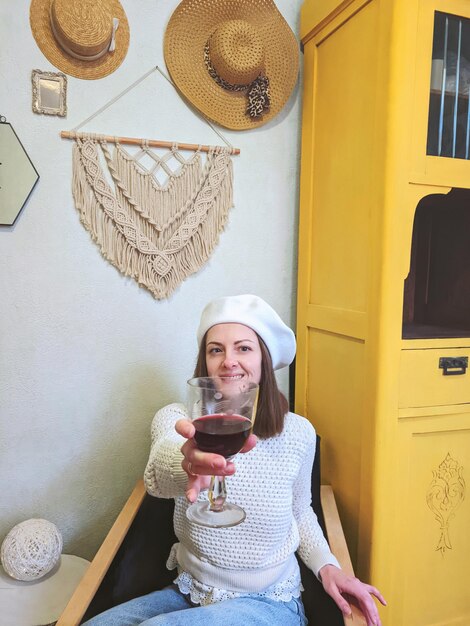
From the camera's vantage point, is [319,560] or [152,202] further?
[152,202]

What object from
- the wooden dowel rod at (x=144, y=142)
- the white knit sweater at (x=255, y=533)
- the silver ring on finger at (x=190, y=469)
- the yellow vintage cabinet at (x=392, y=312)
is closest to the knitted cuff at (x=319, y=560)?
the white knit sweater at (x=255, y=533)

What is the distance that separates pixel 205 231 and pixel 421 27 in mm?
799

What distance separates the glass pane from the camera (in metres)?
1.24

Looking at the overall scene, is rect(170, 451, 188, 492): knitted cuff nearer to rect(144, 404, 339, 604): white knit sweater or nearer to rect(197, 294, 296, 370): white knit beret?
rect(144, 404, 339, 604): white knit sweater

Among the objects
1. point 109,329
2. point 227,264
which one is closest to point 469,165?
point 227,264

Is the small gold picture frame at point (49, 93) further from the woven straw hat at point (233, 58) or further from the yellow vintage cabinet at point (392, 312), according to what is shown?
the yellow vintage cabinet at point (392, 312)

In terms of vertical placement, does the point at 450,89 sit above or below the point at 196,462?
above

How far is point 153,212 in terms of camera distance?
4.90 feet

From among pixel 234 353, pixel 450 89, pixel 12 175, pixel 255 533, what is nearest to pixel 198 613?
pixel 255 533

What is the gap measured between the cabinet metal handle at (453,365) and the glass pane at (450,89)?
537 millimetres

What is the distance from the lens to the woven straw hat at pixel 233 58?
4.77ft

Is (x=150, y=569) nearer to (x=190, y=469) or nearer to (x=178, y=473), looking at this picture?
(x=178, y=473)

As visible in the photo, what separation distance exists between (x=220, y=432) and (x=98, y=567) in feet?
1.90

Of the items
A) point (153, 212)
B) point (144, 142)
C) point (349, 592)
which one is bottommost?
point (349, 592)
